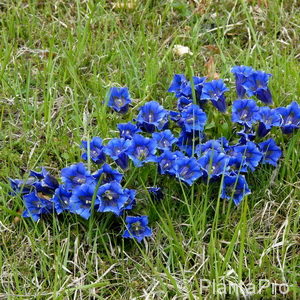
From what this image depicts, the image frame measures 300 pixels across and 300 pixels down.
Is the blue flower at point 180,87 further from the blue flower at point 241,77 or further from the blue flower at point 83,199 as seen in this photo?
the blue flower at point 83,199

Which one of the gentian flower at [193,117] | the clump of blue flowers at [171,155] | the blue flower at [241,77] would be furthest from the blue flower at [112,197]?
the blue flower at [241,77]

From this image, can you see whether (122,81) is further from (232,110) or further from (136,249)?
(136,249)

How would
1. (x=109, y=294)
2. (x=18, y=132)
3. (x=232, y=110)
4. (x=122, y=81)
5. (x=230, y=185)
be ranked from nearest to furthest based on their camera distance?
(x=109, y=294) → (x=230, y=185) → (x=232, y=110) → (x=18, y=132) → (x=122, y=81)

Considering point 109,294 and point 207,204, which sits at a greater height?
point 207,204

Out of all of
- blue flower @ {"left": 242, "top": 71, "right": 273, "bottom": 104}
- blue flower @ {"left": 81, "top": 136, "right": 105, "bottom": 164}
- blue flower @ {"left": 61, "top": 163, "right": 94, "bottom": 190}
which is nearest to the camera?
blue flower @ {"left": 61, "top": 163, "right": 94, "bottom": 190}

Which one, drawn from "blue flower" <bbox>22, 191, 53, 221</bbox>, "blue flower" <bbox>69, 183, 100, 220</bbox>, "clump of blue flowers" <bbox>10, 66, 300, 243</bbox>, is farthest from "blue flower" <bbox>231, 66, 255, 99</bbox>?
"blue flower" <bbox>22, 191, 53, 221</bbox>

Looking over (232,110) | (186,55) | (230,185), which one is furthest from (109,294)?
(186,55)

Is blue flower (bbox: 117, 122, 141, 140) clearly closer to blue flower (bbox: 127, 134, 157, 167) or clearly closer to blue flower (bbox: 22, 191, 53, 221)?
blue flower (bbox: 127, 134, 157, 167)
